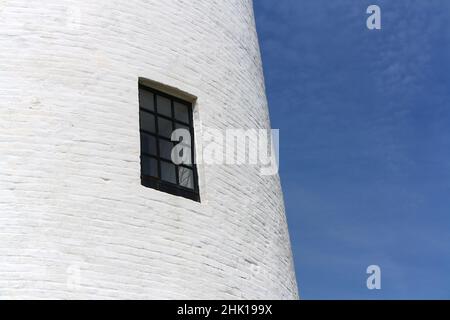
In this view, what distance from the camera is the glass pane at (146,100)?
11.2 meters

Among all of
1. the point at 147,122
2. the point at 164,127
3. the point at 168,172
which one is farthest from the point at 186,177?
the point at 147,122

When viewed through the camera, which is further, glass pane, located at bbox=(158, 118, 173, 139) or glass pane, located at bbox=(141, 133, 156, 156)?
glass pane, located at bbox=(158, 118, 173, 139)

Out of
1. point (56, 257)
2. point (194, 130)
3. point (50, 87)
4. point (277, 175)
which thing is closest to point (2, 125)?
point (50, 87)

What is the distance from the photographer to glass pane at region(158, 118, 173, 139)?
11.3 meters

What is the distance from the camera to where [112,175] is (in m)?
10.3

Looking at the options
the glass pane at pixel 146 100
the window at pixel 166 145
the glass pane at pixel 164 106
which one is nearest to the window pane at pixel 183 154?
the window at pixel 166 145

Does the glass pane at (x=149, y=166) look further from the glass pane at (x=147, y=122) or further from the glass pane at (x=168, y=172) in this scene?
the glass pane at (x=147, y=122)

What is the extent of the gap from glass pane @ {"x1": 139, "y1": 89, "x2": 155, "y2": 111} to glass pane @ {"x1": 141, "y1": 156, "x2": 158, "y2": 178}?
69cm

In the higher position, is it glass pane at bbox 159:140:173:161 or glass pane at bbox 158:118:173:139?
glass pane at bbox 158:118:173:139

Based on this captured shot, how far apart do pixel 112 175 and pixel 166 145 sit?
117 centimetres

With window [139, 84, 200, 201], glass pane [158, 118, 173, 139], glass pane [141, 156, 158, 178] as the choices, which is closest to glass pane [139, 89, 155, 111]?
window [139, 84, 200, 201]

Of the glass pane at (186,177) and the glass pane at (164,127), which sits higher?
Result: the glass pane at (164,127)

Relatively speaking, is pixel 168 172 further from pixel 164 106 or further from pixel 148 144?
pixel 164 106

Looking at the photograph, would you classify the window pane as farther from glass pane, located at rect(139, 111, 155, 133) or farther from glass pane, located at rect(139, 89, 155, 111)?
glass pane, located at rect(139, 89, 155, 111)
